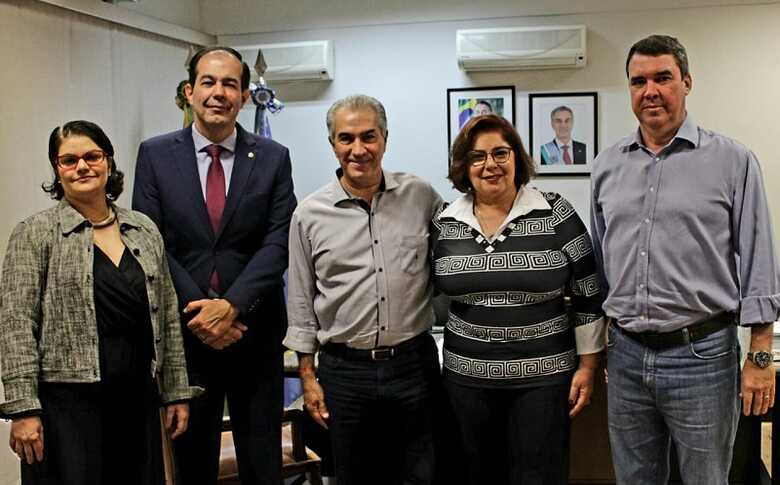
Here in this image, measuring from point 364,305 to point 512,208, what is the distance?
0.51m

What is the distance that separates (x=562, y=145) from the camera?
17.4ft

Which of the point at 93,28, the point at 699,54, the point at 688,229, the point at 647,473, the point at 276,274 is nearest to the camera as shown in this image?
the point at 688,229

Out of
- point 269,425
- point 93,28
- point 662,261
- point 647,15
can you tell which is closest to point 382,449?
point 269,425

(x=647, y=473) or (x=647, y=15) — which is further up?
(x=647, y=15)

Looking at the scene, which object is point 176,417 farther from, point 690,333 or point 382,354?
point 690,333

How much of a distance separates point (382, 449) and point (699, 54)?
12.7 ft

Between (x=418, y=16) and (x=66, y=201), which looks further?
(x=418, y=16)

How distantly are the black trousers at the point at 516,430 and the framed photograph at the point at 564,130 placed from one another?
3.30 metres

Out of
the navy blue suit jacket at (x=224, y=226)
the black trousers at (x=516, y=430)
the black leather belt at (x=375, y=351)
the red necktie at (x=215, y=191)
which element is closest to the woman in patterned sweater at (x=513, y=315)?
the black trousers at (x=516, y=430)

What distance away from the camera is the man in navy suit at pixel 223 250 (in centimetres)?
236

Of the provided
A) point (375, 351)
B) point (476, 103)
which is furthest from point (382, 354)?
point (476, 103)

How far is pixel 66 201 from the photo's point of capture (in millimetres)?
2105

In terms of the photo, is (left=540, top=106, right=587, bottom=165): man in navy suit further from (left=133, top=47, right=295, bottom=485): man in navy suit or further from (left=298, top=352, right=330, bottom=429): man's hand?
(left=298, top=352, right=330, bottom=429): man's hand

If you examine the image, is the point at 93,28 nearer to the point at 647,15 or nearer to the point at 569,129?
the point at 569,129
